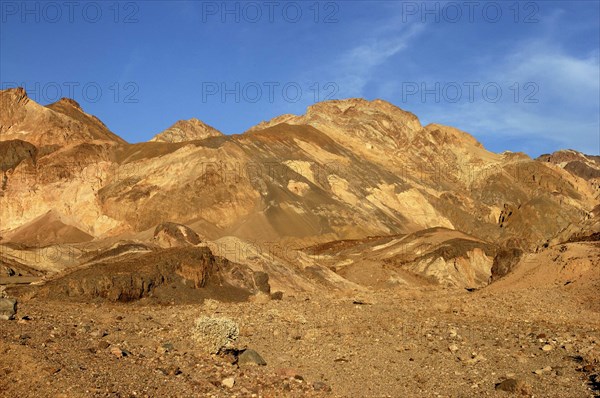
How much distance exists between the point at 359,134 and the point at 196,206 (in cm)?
4231

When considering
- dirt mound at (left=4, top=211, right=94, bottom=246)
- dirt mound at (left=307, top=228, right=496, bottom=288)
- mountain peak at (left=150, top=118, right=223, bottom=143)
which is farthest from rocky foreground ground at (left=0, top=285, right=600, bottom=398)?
mountain peak at (left=150, top=118, right=223, bottom=143)

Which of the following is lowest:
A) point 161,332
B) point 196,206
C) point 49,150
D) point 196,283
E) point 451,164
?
point 161,332

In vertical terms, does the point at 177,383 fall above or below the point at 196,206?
below

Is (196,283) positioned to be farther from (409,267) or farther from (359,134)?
(359,134)

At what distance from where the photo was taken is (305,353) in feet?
45.3

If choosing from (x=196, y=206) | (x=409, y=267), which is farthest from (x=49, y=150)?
(x=409, y=267)

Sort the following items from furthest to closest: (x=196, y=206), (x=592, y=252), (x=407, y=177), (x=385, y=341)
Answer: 1. (x=407, y=177)
2. (x=196, y=206)
3. (x=592, y=252)
4. (x=385, y=341)

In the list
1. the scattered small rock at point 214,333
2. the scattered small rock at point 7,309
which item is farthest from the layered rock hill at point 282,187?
the scattered small rock at point 7,309

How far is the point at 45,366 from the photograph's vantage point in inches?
373

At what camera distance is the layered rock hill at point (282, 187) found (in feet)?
237

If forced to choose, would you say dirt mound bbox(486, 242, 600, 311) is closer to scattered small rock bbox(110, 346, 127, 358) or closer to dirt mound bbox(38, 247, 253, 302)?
dirt mound bbox(38, 247, 253, 302)

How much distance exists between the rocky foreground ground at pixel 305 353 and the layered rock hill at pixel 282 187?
30.7 m

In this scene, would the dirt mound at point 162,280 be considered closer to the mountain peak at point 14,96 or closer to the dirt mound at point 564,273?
the dirt mound at point 564,273

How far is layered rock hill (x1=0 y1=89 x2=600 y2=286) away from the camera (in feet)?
237
